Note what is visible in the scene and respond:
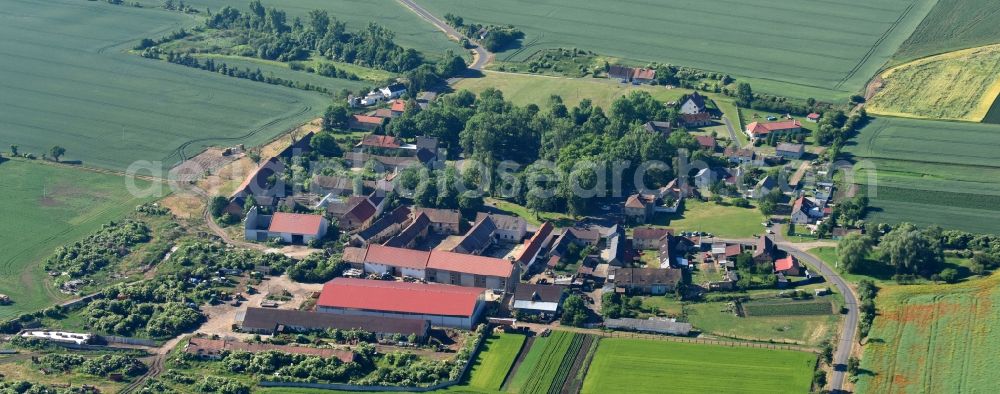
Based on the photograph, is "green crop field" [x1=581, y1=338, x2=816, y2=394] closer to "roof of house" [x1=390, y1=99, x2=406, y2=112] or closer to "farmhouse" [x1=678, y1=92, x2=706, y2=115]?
"farmhouse" [x1=678, y1=92, x2=706, y2=115]

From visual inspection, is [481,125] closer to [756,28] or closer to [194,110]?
[194,110]

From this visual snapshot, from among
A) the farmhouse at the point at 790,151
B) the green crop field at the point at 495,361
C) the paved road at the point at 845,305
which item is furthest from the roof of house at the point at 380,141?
the green crop field at the point at 495,361

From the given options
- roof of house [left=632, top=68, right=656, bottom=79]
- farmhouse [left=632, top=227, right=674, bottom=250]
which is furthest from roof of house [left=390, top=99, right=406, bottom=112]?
farmhouse [left=632, top=227, right=674, bottom=250]

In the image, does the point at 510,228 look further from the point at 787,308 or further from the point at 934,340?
the point at 934,340

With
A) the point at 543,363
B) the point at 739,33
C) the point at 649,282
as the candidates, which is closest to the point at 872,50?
the point at 739,33

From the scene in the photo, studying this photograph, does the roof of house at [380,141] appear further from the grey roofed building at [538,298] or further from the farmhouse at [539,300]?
the farmhouse at [539,300]
